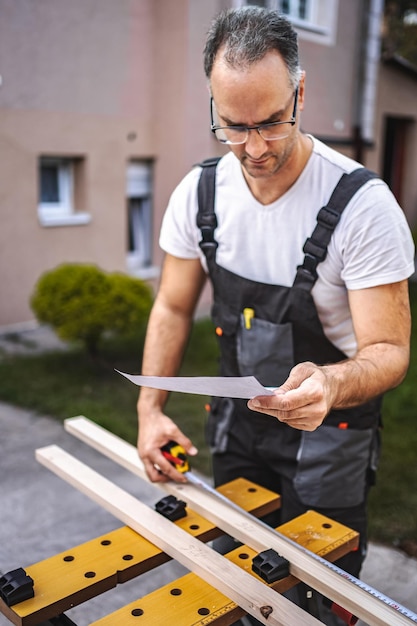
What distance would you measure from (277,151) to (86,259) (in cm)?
576

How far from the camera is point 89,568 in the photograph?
1483 millimetres

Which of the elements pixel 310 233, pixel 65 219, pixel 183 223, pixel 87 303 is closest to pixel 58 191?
pixel 65 219

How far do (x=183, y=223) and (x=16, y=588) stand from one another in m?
1.12

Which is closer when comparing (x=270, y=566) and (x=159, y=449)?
(x=270, y=566)

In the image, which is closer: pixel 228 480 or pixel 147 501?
pixel 228 480

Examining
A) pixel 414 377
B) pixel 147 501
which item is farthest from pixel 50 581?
pixel 414 377

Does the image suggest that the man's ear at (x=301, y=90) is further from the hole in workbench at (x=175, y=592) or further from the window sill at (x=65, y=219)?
the window sill at (x=65, y=219)

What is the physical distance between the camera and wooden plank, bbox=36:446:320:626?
4.29 ft

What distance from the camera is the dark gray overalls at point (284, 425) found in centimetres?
189

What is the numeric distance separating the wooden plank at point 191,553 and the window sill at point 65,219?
16.7 feet

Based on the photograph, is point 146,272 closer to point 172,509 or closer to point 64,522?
point 64,522

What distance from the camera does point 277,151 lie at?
5.52ft

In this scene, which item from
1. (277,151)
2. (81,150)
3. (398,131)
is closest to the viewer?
(277,151)

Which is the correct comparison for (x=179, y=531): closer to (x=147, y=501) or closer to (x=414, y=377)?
(x=147, y=501)
